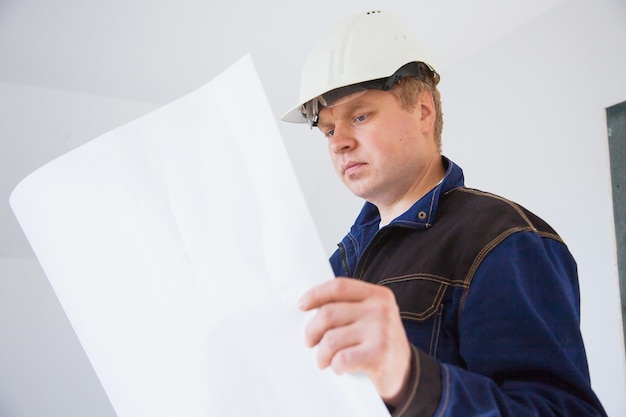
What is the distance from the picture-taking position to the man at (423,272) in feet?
1.47

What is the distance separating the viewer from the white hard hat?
972 mm

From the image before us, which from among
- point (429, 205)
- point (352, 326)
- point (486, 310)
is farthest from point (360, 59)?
point (352, 326)

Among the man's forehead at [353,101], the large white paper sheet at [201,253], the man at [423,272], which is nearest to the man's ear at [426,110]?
the man at [423,272]

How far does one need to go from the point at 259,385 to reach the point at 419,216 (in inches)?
18.9

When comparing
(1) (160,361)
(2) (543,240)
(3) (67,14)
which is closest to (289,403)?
(1) (160,361)

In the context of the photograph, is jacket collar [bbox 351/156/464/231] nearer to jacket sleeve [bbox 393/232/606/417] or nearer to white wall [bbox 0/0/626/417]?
jacket sleeve [bbox 393/232/606/417]

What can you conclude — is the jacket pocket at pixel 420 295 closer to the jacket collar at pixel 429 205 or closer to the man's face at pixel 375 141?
the jacket collar at pixel 429 205

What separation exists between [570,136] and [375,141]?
116 centimetres

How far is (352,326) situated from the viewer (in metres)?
0.43

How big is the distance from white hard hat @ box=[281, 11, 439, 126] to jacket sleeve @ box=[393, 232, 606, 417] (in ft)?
1.30

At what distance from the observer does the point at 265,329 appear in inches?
19.2

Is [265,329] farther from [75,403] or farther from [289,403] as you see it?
[75,403]

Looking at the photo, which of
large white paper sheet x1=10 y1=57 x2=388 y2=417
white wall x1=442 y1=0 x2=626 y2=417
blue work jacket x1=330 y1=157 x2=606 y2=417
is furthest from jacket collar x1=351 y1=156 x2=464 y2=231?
white wall x1=442 y1=0 x2=626 y2=417

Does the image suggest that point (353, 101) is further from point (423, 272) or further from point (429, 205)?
point (423, 272)
